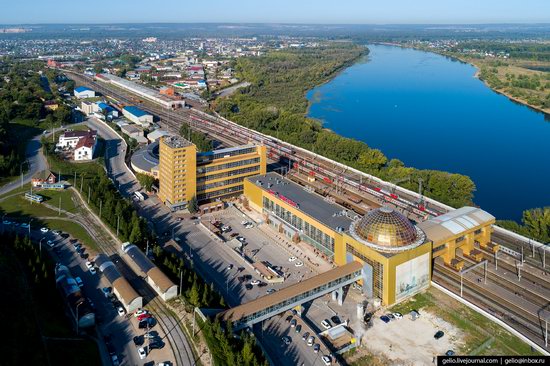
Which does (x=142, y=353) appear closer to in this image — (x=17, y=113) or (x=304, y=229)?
(x=304, y=229)

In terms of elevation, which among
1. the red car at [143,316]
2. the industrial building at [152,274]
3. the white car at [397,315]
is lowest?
the white car at [397,315]

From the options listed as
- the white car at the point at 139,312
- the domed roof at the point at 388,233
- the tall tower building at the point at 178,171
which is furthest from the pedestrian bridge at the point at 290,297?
the tall tower building at the point at 178,171

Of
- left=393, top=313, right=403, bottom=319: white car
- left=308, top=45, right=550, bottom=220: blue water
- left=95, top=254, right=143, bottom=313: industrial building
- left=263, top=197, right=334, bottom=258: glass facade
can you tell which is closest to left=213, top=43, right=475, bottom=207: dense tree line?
left=308, top=45, right=550, bottom=220: blue water

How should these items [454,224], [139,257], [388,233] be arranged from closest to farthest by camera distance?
[388,233] → [139,257] → [454,224]

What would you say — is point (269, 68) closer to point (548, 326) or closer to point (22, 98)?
point (22, 98)

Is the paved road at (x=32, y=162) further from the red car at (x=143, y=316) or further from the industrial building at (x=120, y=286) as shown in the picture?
the red car at (x=143, y=316)

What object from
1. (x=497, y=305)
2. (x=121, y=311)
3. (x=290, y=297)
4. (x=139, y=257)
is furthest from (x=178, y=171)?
(x=497, y=305)

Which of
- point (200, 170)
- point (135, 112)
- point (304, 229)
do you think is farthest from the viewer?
point (135, 112)
